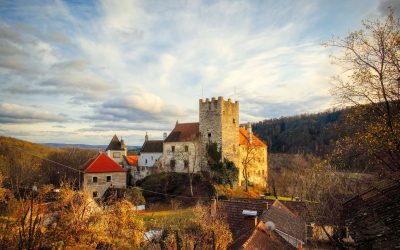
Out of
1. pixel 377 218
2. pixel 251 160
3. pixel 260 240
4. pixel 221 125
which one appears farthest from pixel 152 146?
pixel 377 218

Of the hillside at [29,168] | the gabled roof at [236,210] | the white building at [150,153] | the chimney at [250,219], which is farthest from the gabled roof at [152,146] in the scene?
the chimney at [250,219]

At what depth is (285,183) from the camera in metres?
51.5

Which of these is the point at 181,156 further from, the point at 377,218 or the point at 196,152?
the point at 377,218

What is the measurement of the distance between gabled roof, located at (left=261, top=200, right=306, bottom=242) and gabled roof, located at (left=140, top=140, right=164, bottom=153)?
27.9 metres

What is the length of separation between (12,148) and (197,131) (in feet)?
114

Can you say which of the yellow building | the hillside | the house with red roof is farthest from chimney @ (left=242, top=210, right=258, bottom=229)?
the hillside

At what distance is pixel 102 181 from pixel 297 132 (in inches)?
4010

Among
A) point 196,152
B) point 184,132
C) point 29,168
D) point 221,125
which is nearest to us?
point 221,125

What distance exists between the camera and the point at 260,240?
1748 cm

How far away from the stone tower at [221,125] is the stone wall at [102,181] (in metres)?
12.3

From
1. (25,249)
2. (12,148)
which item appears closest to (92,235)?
(25,249)

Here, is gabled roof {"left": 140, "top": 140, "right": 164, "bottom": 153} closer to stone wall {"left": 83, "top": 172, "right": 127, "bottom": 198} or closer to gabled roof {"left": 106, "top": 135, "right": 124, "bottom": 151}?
stone wall {"left": 83, "top": 172, "right": 127, "bottom": 198}

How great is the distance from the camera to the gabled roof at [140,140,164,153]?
160 ft

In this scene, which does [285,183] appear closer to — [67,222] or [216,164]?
[216,164]
